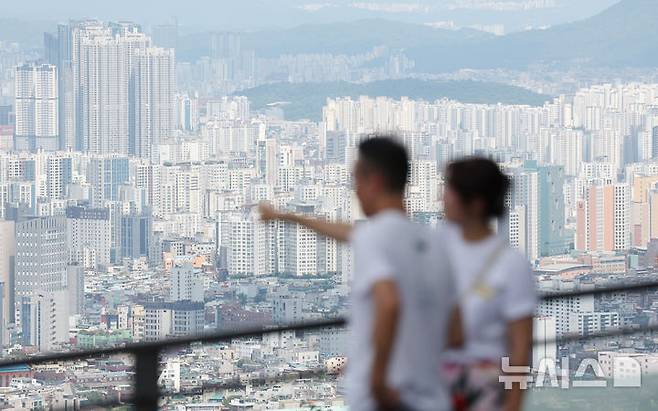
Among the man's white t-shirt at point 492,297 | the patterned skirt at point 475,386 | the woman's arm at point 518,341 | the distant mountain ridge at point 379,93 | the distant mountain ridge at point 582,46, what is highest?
the distant mountain ridge at point 582,46

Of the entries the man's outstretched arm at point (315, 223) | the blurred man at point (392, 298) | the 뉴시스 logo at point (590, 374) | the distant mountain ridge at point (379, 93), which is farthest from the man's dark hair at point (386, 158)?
the distant mountain ridge at point (379, 93)

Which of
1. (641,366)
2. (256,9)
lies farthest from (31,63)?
(641,366)

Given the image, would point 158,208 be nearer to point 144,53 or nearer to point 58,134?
point 58,134

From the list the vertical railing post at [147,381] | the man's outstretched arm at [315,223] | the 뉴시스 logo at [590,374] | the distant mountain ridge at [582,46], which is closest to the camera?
the man's outstretched arm at [315,223]

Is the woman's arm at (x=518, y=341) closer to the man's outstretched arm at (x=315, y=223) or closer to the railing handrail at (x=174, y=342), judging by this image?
the man's outstretched arm at (x=315, y=223)

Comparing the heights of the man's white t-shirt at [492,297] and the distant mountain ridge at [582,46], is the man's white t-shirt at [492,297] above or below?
below

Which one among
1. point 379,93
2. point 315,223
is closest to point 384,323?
point 315,223
